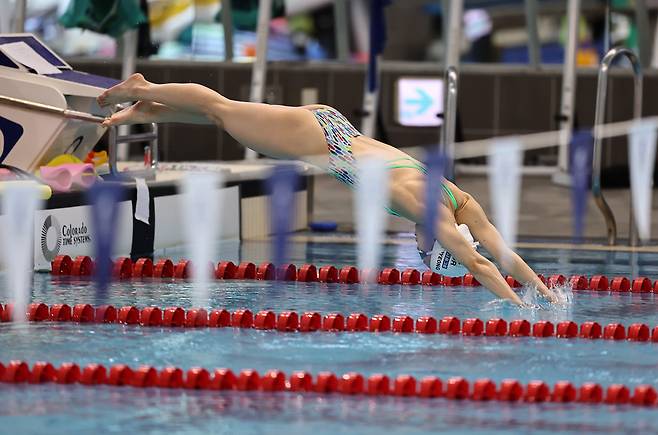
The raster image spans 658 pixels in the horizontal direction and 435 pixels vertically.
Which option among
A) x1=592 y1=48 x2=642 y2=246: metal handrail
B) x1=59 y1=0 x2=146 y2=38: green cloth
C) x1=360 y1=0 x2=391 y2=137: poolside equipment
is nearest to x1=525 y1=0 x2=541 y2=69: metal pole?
x1=360 y1=0 x2=391 y2=137: poolside equipment

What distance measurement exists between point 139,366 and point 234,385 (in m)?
0.45

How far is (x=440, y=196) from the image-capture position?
6.03 metres

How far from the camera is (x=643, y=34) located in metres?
14.8

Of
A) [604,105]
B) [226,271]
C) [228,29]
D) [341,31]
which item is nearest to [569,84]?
[341,31]

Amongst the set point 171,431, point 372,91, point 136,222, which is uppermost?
point 372,91

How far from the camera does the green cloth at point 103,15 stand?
12.1 m

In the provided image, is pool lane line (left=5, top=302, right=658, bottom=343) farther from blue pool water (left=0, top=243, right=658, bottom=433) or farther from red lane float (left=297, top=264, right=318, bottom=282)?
red lane float (left=297, top=264, right=318, bottom=282)

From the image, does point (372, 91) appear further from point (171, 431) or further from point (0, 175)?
point (171, 431)

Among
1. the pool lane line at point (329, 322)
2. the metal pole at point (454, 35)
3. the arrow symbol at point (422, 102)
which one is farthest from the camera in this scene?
the arrow symbol at point (422, 102)

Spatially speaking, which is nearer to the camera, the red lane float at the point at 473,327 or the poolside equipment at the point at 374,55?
the red lane float at the point at 473,327

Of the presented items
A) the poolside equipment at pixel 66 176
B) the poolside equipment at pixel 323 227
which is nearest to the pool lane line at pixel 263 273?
the poolside equipment at pixel 66 176

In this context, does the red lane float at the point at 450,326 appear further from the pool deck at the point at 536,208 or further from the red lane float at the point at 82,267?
the pool deck at the point at 536,208

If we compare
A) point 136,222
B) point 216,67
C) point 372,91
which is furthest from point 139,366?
point 216,67

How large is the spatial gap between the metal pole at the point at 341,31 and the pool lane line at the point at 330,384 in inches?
430
